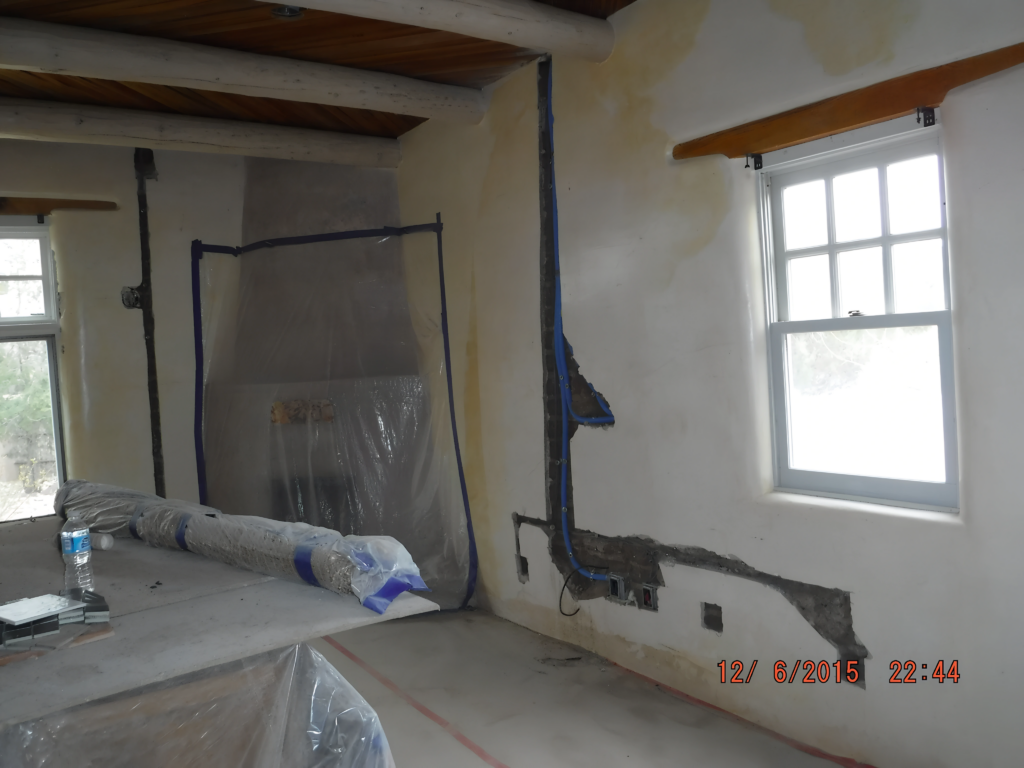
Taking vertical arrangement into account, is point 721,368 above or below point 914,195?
below

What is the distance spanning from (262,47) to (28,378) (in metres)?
3.00

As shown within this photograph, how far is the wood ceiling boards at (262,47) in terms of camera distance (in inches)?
113

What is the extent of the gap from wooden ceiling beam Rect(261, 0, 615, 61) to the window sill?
79.1 inches

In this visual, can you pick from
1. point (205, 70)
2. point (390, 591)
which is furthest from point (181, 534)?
point (205, 70)

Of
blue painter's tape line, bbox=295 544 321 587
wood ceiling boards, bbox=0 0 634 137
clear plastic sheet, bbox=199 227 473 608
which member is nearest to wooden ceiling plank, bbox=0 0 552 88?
wood ceiling boards, bbox=0 0 634 137

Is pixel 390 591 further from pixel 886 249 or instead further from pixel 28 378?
pixel 28 378

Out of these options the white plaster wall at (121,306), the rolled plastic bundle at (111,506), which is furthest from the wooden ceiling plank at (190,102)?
the rolled plastic bundle at (111,506)

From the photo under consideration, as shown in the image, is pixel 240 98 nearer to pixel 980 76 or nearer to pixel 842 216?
pixel 842 216

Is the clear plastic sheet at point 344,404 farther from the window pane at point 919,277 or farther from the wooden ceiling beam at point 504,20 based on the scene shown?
the window pane at point 919,277

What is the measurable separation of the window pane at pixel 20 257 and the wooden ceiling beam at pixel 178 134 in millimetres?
956

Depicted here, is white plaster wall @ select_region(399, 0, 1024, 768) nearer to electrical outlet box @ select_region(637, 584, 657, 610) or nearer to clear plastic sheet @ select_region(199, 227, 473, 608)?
electrical outlet box @ select_region(637, 584, 657, 610)

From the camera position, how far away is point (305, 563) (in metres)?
2.13

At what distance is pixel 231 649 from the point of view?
1.72 meters

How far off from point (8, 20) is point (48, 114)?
1.06 meters
